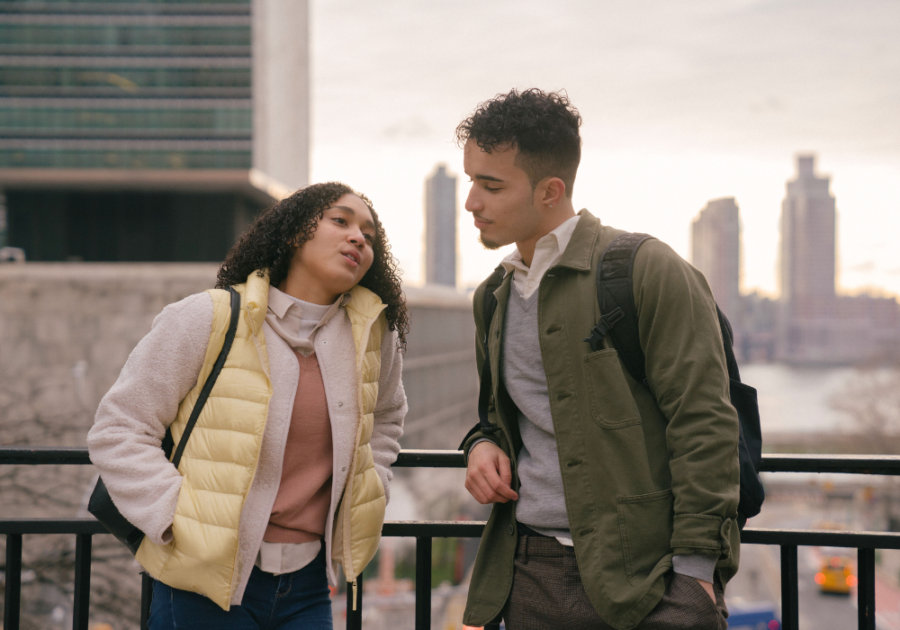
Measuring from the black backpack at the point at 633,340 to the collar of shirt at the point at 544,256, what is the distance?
0.46ft

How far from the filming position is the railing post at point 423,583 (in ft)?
8.69

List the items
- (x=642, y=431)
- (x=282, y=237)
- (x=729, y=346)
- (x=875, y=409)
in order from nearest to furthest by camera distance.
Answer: (x=642, y=431), (x=729, y=346), (x=282, y=237), (x=875, y=409)

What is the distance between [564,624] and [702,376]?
0.76m

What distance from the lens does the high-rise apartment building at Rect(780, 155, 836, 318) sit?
109 m

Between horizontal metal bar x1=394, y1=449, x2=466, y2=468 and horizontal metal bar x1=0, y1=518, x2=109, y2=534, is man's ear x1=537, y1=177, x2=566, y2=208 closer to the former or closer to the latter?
horizontal metal bar x1=394, y1=449, x2=466, y2=468

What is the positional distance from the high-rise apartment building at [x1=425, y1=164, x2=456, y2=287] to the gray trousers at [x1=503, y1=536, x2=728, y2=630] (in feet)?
401

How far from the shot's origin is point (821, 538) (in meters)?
2.49

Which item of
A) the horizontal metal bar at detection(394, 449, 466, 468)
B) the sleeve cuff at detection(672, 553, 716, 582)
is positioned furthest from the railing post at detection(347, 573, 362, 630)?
the sleeve cuff at detection(672, 553, 716, 582)

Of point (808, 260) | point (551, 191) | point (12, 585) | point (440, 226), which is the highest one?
point (440, 226)

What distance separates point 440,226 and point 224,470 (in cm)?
13905

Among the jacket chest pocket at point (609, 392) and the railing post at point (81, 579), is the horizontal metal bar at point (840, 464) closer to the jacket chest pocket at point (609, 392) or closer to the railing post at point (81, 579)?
the jacket chest pocket at point (609, 392)

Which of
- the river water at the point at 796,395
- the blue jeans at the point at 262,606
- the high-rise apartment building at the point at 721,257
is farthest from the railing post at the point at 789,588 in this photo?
the river water at the point at 796,395

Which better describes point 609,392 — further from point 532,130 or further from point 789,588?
point 789,588

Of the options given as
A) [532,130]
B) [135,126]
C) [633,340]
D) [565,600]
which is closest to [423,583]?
[565,600]
